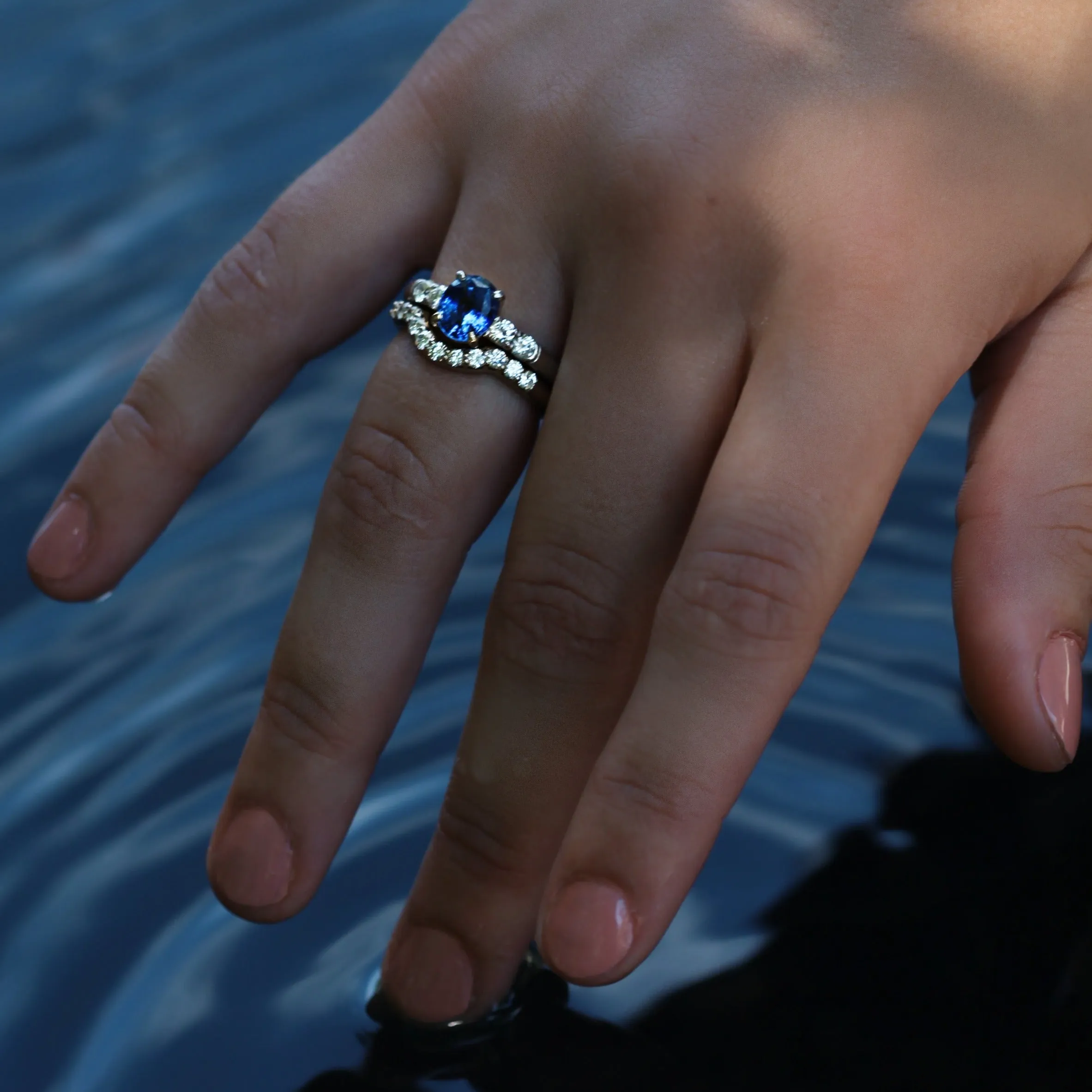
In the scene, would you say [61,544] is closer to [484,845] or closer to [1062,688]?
[484,845]

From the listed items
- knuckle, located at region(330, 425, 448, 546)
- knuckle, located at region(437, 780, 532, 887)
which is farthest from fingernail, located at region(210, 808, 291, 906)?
knuckle, located at region(330, 425, 448, 546)

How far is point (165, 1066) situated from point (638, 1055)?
0.32 metres

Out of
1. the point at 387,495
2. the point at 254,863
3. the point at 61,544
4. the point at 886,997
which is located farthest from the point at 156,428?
the point at 886,997

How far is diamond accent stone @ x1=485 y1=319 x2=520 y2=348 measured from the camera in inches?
42.0

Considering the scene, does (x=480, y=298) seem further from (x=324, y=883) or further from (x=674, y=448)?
(x=324, y=883)

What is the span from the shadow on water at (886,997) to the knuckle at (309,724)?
20 cm

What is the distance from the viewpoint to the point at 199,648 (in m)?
1.29

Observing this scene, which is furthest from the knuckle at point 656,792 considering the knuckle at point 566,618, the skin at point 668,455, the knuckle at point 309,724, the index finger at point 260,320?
the index finger at point 260,320

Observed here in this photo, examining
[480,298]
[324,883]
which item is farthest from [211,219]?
[324,883]

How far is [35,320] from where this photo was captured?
156 centimetres

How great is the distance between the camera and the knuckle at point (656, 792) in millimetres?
874

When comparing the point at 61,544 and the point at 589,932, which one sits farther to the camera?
the point at 61,544

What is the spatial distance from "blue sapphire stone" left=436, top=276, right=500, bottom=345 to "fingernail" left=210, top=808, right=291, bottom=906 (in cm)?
39

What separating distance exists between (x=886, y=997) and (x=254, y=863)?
45 cm
